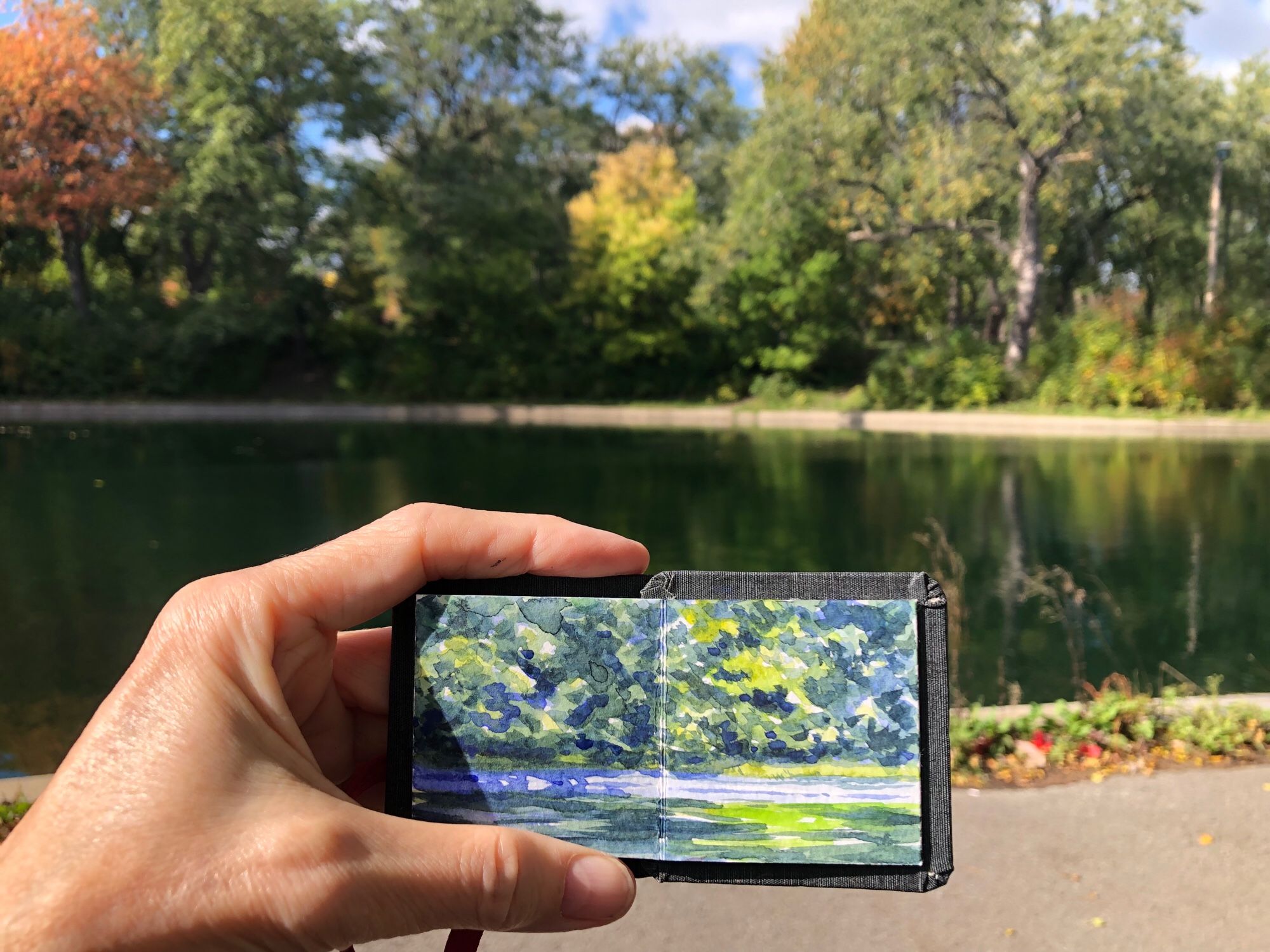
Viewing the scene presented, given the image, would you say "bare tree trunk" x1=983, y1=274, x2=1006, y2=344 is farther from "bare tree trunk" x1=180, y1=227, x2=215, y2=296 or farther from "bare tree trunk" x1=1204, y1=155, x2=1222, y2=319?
"bare tree trunk" x1=180, y1=227, x2=215, y2=296

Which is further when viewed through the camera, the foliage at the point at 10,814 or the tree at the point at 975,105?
the tree at the point at 975,105

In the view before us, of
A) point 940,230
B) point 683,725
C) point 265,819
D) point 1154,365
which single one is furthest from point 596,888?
point 940,230

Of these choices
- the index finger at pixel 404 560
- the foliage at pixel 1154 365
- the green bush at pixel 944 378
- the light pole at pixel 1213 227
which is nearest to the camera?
the index finger at pixel 404 560

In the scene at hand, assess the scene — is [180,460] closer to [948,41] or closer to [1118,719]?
[1118,719]

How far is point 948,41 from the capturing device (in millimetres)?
22984

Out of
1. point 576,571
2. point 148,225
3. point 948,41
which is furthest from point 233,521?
point 148,225

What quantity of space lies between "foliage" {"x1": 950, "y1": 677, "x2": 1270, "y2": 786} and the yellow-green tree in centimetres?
2420

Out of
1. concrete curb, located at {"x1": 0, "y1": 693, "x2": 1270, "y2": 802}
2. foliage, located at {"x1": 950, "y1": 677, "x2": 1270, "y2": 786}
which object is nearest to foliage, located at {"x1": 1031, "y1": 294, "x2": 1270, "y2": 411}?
concrete curb, located at {"x1": 0, "y1": 693, "x2": 1270, "y2": 802}

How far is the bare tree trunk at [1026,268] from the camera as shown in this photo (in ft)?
81.3

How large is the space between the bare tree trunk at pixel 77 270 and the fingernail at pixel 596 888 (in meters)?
32.1

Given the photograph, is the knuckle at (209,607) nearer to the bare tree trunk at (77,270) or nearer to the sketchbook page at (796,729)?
the sketchbook page at (796,729)

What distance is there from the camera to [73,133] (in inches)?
971

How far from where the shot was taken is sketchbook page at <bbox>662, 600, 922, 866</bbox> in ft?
3.50

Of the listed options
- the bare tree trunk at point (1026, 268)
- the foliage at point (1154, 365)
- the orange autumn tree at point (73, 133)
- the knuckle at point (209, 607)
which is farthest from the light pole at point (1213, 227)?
the knuckle at point (209, 607)
